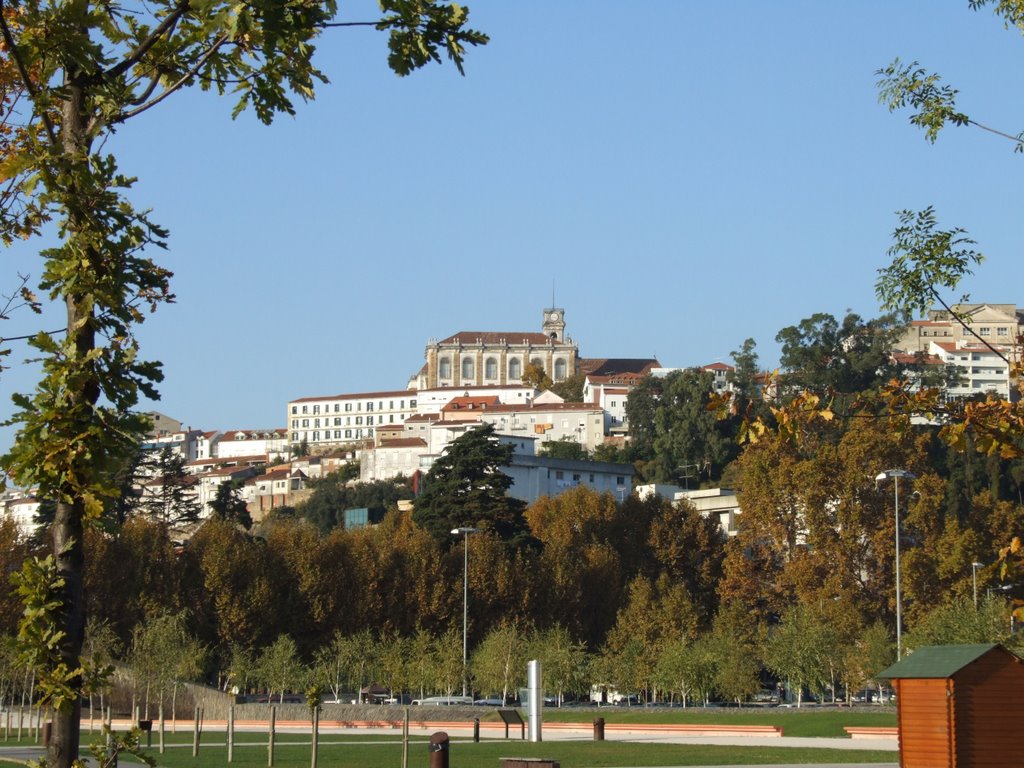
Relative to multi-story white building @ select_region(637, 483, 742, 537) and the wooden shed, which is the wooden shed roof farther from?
multi-story white building @ select_region(637, 483, 742, 537)

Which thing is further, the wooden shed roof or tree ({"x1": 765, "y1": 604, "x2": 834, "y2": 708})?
tree ({"x1": 765, "y1": 604, "x2": 834, "y2": 708})

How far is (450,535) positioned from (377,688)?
29.8 ft

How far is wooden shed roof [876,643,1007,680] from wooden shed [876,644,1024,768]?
0.05 ft

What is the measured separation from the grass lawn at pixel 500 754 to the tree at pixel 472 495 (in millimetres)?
45981

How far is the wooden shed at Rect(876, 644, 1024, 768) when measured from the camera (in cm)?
2389

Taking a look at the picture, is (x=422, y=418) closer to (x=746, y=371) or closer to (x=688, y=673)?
(x=746, y=371)

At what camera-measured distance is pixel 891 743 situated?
35.6 meters

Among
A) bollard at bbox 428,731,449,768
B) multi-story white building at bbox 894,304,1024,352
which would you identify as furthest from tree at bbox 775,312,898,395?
bollard at bbox 428,731,449,768

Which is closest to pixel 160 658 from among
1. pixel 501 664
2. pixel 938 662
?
pixel 501 664

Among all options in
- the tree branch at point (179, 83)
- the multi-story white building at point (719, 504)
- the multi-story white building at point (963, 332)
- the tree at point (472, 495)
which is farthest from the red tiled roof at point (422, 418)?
the tree branch at point (179, 83)

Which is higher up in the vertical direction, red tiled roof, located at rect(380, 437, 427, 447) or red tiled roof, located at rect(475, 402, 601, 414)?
red tiled roof, located at rect(475, 402, 601, 414)

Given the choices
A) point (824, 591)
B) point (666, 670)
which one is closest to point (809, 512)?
point (824, 591)

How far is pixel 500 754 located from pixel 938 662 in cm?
1070

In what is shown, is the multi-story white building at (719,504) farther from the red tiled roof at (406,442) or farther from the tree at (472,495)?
the red tiled roof at (406,442)
